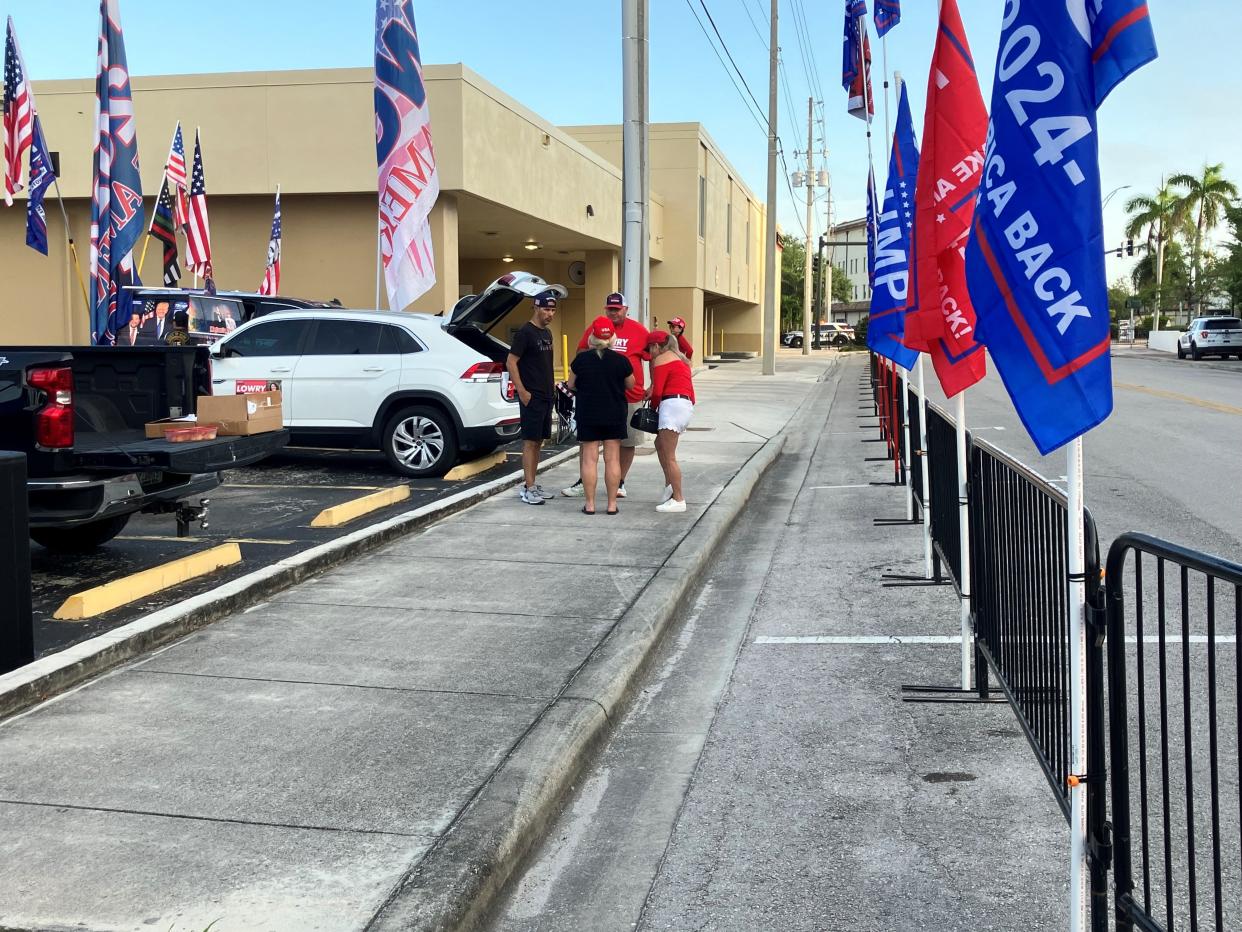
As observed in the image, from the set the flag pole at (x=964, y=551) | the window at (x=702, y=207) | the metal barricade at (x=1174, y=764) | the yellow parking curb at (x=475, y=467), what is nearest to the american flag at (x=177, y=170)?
the yellow parking curb at (x=475, y=467)

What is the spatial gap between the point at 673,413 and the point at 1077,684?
23.6 feet

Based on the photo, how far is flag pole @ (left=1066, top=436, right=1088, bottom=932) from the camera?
3172 mm

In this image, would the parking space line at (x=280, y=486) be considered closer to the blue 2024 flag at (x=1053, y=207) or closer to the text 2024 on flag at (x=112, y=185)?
the text 2024 on flag at (x=112, y=185)

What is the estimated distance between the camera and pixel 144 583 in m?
7.05

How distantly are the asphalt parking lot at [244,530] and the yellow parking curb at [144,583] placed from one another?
0.18 ft

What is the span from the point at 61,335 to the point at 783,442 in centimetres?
1280

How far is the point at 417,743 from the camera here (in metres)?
4.83

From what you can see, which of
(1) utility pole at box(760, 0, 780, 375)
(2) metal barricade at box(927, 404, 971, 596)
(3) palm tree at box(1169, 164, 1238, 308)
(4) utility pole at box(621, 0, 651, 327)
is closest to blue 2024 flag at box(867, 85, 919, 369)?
(2) metal barricade at box(927, 404, 971, 596)

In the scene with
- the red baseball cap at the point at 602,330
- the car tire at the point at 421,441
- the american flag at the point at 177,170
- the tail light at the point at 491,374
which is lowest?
the car tire at the point at 421,441

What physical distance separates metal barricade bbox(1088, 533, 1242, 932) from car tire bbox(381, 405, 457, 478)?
766 cm

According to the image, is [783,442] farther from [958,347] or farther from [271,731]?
[271,731]

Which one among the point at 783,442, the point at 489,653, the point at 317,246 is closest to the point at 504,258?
the point at 317,246

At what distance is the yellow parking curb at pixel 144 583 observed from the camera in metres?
6.52

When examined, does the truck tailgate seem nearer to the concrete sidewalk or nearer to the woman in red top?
the concrete sidewalk
